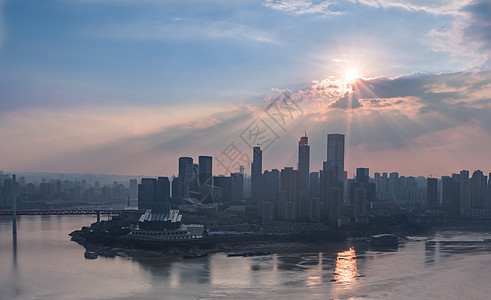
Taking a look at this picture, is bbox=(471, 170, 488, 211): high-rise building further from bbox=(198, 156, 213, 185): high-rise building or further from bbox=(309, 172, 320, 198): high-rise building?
bbox=(198, 156, 213, 185): high-rise building

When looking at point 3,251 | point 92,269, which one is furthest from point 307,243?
point 3,251

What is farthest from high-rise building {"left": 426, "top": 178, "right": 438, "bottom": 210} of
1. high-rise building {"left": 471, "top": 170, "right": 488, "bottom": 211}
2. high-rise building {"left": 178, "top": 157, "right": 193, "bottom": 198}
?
high-rise building {"left": 178, "top": 157, "right": 193, "bottom": 198}

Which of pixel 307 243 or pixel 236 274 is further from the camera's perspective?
pixel 307 243

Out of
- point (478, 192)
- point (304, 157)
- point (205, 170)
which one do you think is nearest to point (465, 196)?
point (478, 192)

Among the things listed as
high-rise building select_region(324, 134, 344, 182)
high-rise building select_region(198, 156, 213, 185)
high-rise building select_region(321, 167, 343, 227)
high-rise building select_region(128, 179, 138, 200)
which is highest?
high-rise building select_region(324, 134, 344, 182)

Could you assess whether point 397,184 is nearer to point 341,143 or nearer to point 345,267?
point 341,143

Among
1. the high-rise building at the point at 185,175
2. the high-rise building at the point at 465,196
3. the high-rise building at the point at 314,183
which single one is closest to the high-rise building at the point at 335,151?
the high-rise building at the point at 314,183

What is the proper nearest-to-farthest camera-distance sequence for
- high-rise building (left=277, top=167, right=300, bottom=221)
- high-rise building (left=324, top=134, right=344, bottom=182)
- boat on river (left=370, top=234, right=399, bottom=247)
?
boat on river (left=370, top=234, right=399, bottom=247) → high-rise building (left=277, top=167, right=300, bottom=221) → high-rise building (left=324, top=134, right=344, bottom=182)

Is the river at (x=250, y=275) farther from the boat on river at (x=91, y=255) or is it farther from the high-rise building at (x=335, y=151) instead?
the high-rise building at (x=335, y=151)
